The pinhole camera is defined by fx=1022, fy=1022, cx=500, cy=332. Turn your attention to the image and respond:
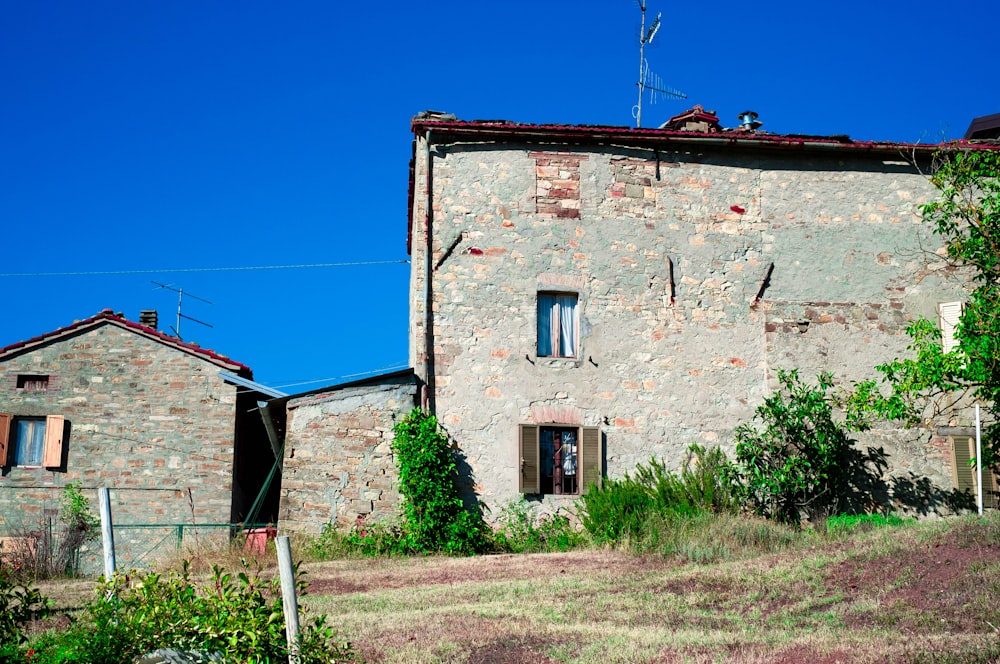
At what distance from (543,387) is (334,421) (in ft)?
10.3

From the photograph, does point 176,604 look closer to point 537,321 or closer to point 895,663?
point 895,663

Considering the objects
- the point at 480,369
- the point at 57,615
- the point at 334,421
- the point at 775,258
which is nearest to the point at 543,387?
the point at 480,369

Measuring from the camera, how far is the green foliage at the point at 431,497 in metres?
14.3

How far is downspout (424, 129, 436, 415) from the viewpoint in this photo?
595 inches

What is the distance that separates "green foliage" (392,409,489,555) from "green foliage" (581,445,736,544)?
168 centimetres

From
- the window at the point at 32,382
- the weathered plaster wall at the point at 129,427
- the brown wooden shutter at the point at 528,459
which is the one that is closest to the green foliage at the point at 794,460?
the brown wooden shutter at the point at 528,459

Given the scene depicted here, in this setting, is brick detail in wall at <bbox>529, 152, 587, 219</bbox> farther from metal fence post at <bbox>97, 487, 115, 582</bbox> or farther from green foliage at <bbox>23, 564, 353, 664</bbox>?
green foliage at <bbox>23, 564, 353, 664</bbox>

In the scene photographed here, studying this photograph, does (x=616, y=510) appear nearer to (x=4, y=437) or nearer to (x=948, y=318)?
(x=948, y=318)

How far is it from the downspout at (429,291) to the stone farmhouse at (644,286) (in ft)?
0.11

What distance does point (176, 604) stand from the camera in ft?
23.0

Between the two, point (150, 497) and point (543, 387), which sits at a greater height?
point (543, 387)

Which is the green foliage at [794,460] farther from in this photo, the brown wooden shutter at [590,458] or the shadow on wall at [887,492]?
the brown wooden shutter at [590,458]

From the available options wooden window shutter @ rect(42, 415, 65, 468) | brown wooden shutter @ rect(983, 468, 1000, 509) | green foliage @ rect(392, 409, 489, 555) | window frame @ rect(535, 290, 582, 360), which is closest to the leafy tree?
brown wooden shutter @ rect(983, 468, 1000, 509)

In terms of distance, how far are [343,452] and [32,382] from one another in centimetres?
685
